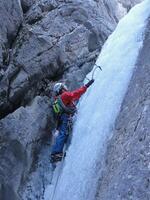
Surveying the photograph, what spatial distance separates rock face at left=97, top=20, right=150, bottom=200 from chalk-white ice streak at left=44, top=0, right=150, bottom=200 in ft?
1.57

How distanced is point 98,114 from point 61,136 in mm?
1327

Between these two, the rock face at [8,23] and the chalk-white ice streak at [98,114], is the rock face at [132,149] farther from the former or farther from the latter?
the rock face at [8,23]

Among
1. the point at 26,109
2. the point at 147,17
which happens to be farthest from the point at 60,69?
the point at 147,17

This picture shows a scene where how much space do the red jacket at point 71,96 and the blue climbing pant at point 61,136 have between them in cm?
39

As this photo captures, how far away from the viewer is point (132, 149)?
9102 mm

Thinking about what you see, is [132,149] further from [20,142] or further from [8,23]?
[8,23]

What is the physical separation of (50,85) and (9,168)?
3.27 metres

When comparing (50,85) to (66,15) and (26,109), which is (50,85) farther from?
(66,15)

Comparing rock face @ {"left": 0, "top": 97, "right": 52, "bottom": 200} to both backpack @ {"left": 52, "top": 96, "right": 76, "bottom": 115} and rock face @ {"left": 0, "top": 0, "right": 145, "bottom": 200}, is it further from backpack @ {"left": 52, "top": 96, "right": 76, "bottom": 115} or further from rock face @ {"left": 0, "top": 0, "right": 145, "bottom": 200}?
backpack @ {"left": 52, "top": 96, "right": 76, "bottom": 115}

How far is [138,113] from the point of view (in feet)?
32.1

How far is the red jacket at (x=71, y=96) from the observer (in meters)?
12.8

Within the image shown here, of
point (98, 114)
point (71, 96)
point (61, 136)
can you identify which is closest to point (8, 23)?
point (71, 96)

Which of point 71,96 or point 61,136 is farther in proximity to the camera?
point 71,96

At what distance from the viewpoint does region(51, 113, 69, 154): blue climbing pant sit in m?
12.4
